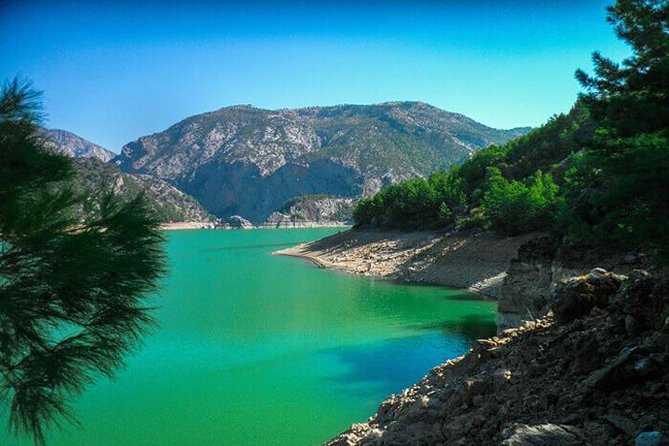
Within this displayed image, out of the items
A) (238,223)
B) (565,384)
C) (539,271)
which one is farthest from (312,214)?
(565,384)

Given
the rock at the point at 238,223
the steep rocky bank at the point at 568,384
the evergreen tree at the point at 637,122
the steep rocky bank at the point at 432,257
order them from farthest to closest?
the rock at the point at 238,223 → the steep rocky bank at the point at 432,257 → the evergreen tree at the point at 637,122 → the steep rocky bank at the point at 568,384

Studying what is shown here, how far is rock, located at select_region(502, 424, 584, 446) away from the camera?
4566 mm

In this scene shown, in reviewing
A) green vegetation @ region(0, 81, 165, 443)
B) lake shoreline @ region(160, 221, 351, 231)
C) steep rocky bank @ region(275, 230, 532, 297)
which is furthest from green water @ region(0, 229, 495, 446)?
lake shoreline @ region(160, 221, 351, 231)

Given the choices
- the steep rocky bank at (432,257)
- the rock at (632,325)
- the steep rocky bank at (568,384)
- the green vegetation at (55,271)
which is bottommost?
the steep rocky bank at (432,257)

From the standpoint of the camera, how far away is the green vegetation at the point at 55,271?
4.26 meters

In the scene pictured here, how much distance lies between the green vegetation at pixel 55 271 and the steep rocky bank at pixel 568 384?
3.78m

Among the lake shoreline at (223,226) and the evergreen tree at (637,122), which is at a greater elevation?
the evergreen tree at (637,122)

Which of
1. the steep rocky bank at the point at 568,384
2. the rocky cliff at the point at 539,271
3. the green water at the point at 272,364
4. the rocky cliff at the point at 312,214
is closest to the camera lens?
the steep rocky bank at the point at 568,384

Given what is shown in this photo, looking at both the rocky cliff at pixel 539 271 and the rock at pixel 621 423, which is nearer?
the rock at pixel 621 423

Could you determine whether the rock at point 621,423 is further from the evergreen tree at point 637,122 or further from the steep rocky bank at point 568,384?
the evergreen tree at point 637,122

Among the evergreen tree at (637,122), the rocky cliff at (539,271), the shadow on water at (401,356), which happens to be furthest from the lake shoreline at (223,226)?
the evergreen tree at (637,122)

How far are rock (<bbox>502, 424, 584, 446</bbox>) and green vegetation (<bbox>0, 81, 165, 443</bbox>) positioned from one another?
141 inches

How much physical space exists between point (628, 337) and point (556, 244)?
14.6 metres

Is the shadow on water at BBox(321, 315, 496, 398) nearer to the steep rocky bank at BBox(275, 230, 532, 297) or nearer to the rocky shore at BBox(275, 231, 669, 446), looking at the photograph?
the rocky shore at BBox(275, 231, 669, 446)
